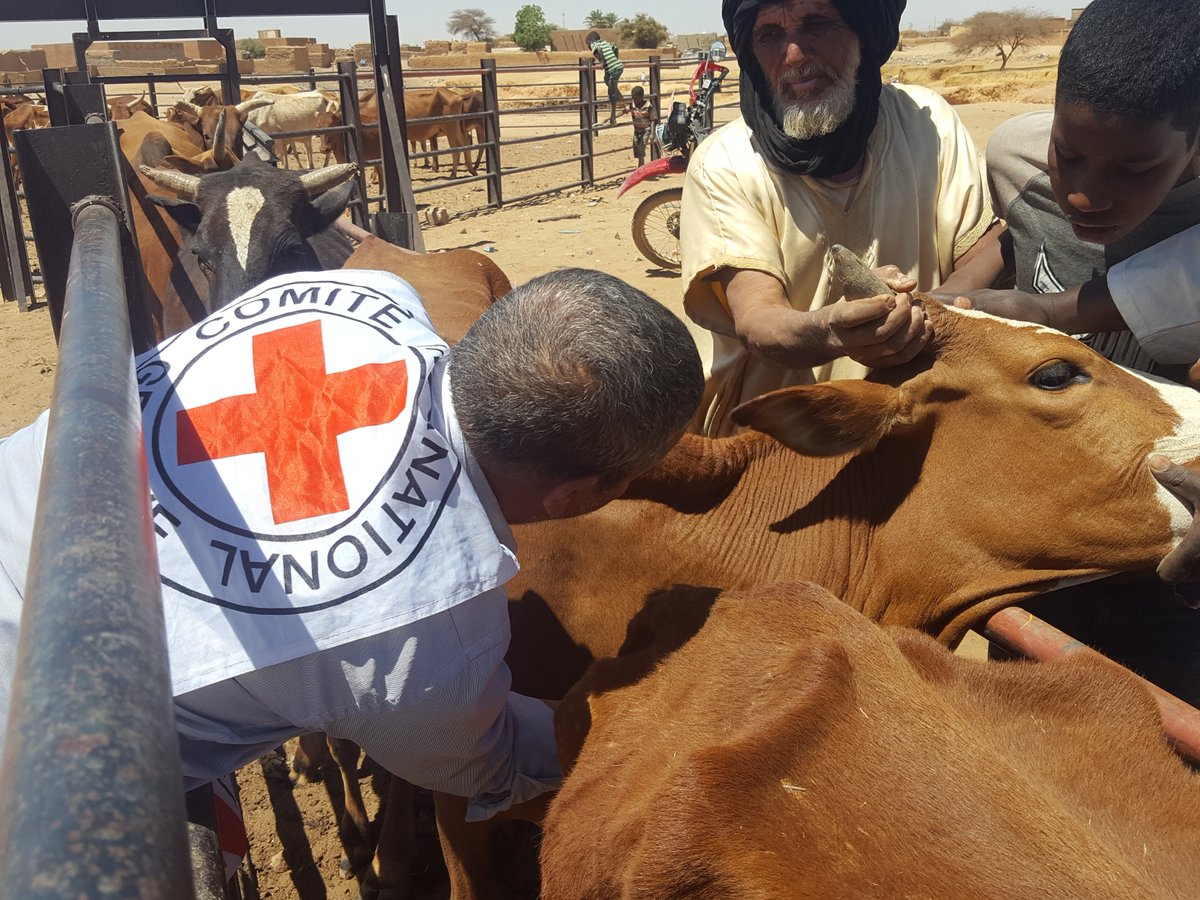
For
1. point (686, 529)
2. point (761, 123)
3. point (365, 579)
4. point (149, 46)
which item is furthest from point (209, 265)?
point (149, 46)

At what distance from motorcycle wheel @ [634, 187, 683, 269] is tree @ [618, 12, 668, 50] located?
47.7 metres

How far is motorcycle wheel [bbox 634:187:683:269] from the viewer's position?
1029 cm

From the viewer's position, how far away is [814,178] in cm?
300

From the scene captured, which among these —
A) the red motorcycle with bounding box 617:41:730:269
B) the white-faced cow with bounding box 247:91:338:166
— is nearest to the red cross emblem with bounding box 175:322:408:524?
the red motorcycle with bounding box 617:41:730:269

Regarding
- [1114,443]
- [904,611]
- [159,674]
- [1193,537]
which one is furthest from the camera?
[904,611]

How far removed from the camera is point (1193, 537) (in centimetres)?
186

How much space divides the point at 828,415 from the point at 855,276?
1.04ft

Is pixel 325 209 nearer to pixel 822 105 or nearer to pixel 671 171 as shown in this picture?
pixel 822 105

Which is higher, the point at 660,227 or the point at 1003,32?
the point at 1003,32

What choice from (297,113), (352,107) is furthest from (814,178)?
(297,113)

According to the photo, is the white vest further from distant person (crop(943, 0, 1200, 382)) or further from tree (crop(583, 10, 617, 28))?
tree (crop(583, 10, 617, 28))

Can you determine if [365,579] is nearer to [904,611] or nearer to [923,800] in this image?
[923,800]

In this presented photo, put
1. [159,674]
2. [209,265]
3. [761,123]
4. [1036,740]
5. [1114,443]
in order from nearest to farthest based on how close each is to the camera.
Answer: [159,674] < [1036,740] < [1114,443] < [761,123] < [209,265]

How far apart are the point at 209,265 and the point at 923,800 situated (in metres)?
5.34
